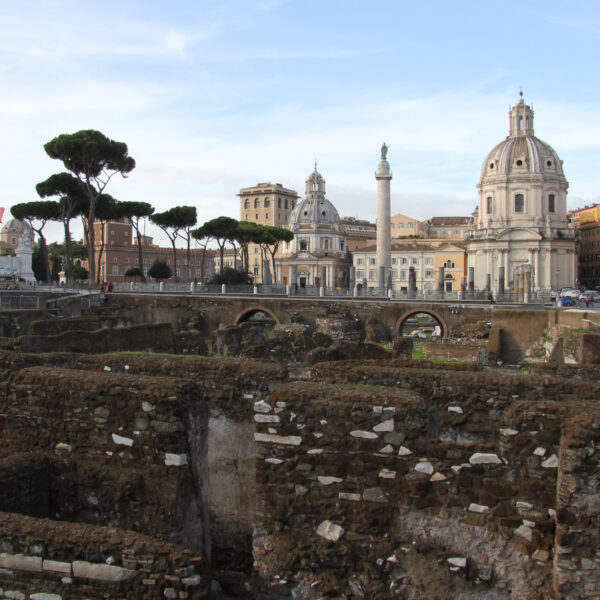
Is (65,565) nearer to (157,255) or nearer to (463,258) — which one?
(463,258)

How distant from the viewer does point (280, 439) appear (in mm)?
4922

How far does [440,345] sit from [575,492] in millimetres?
18385

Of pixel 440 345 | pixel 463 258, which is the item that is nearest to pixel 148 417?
pixel 440 345

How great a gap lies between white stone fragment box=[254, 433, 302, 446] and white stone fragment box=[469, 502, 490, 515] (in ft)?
4.40

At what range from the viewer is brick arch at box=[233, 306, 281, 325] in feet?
113

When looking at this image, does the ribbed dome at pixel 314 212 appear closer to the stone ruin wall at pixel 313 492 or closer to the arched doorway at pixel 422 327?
the arched doorway at pixel 422 327

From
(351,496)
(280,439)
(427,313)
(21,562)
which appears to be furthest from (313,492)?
(427,313)

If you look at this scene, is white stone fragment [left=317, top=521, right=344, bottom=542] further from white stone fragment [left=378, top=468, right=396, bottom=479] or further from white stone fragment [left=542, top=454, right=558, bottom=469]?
white stone fragment [left=542, top=454, right=558, bottom=469]

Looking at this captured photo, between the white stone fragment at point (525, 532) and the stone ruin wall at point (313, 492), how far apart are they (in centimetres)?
1

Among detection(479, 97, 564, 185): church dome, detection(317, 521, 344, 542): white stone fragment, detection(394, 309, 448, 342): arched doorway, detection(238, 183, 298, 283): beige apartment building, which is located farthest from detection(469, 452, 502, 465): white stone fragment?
detection(238, 183, 298, 283): beige apartment building

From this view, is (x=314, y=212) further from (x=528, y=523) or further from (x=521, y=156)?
(x=528, y=523)

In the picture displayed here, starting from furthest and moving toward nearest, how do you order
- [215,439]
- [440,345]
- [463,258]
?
[463,258] < [440,345] < [215,439]

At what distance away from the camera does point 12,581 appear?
4.14m

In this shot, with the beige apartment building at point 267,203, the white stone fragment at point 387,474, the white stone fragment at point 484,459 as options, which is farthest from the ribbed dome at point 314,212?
the white stone fragment at point 484,459
